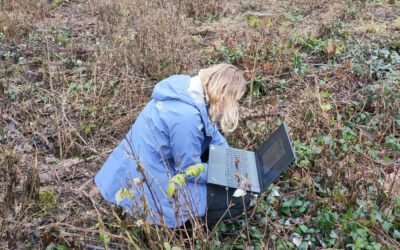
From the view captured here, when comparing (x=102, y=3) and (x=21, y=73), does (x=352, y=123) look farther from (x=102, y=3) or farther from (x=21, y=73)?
(x=102, y=3)

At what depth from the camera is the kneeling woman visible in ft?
9.27

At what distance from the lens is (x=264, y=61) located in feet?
18.0

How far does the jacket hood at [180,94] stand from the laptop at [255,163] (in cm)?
27

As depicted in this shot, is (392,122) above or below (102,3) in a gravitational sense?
below

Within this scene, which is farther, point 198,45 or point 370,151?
point 198,45

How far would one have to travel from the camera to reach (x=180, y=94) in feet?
9.39

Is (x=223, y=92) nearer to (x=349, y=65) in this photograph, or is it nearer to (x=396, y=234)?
(x=396, y=234)

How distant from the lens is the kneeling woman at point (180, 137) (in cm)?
283

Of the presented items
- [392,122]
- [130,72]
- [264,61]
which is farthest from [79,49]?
[392,122]

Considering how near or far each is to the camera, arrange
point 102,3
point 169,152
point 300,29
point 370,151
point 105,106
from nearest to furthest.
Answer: point 169,152 < point 370,151 < point 105,106 < point 300,29 < point 102,3

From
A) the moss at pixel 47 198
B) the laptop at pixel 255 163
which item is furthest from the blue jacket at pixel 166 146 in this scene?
the moss at pixel 47 198

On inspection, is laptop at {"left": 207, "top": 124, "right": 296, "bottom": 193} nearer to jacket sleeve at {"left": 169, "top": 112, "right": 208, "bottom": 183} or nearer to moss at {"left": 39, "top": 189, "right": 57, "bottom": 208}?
jacket sleeve at {"left": 169, "top": 112, "right": 208, "bottom": 183}

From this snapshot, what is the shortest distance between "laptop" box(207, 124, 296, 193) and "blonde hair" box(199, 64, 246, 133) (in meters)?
0.27

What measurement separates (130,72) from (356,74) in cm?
265
